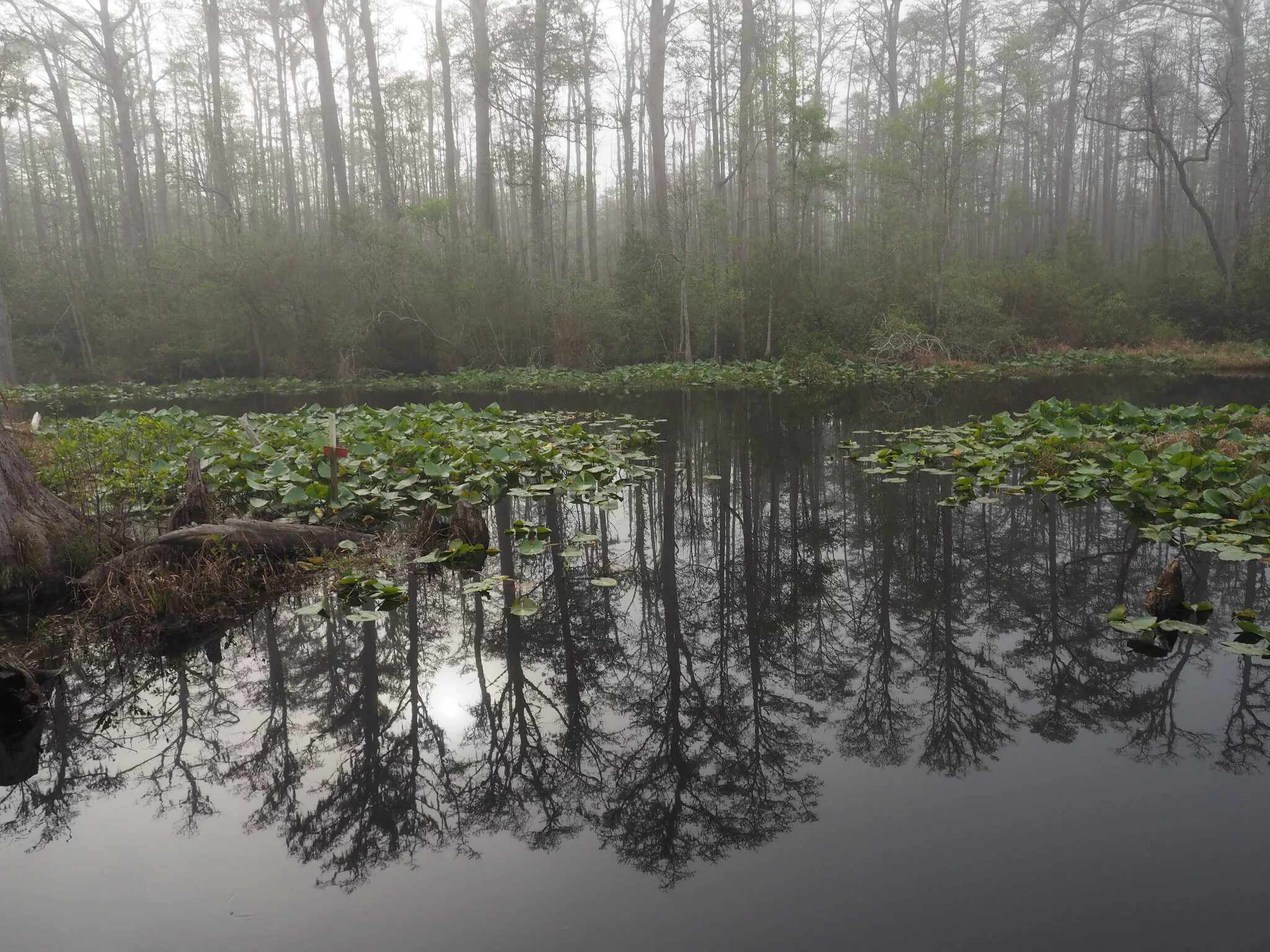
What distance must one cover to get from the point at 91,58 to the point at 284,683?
32932 millimetres

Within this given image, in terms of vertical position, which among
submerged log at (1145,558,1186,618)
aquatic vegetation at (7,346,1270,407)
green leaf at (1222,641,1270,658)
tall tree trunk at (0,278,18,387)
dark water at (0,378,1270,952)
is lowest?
dark water at (0,378,1270,952)

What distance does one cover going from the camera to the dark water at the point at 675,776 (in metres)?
1.80

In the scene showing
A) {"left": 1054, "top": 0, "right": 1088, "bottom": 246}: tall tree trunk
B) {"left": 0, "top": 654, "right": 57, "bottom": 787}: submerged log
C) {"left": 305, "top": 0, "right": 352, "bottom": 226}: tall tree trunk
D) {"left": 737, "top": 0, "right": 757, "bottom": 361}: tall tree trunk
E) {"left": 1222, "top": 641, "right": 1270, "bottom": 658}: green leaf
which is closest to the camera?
{"left": 0, "top": 654, "right": 57, "bottom": 787}: submerged log

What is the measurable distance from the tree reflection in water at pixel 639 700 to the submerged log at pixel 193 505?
0.85 m

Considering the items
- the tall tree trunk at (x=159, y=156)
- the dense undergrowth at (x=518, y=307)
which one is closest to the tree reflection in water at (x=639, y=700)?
the dense undergrowth at (x=518, y=307)

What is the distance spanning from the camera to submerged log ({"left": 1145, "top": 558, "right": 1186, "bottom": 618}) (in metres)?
3.33

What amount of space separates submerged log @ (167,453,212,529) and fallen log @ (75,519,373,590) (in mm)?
155

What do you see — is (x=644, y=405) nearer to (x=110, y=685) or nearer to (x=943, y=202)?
(x=110, y=685)

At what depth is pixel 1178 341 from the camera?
1889 centimetres

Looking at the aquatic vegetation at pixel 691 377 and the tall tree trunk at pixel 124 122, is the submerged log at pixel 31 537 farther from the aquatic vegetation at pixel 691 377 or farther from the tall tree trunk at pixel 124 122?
the tall tree trunk at pixel 124 122

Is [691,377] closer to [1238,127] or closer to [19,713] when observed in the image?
[19,713]

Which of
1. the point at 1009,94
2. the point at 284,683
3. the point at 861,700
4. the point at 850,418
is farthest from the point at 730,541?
the point at 1009,94

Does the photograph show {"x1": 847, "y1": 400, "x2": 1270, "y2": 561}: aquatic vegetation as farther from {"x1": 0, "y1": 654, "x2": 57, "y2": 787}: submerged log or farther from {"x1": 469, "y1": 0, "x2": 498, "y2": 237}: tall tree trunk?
{"x1": 469, "y1": 0, "x2": 498, "y2": 237}: tall tree trunk

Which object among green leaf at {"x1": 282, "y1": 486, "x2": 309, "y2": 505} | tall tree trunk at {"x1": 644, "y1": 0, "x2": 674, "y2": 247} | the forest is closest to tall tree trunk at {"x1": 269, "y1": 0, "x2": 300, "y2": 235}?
the forest
